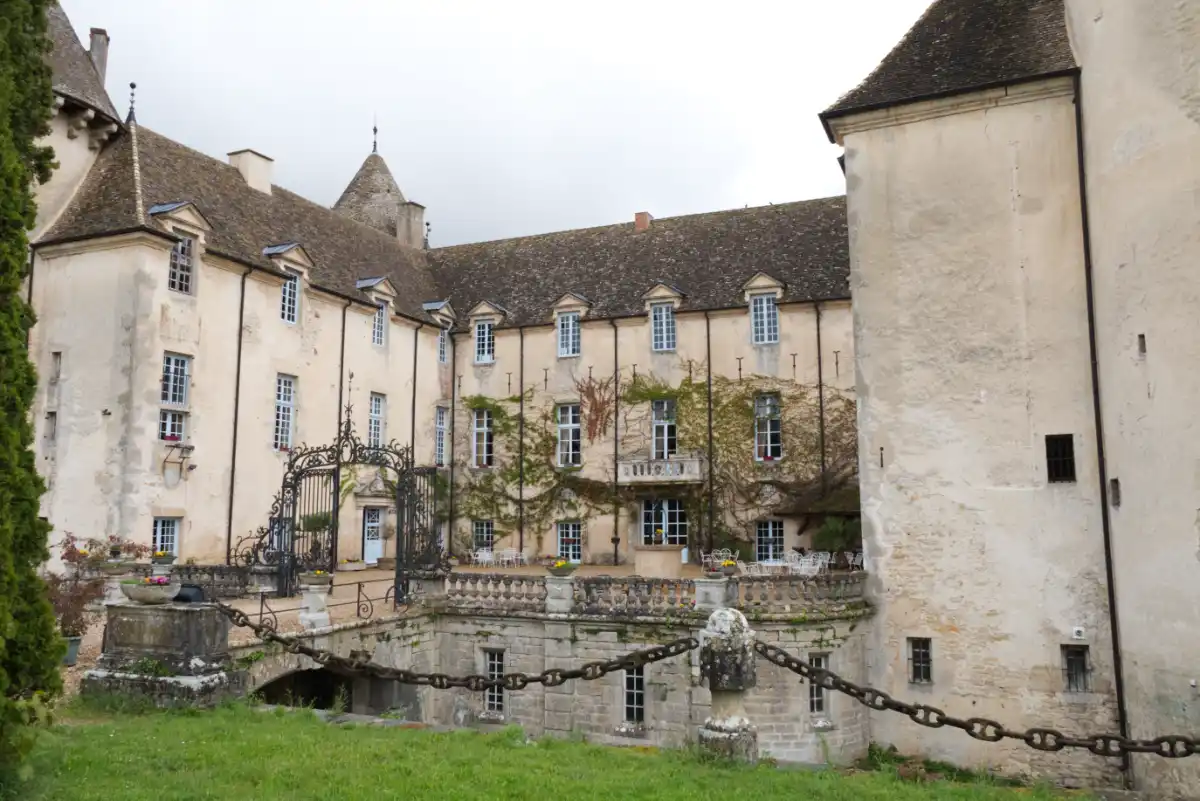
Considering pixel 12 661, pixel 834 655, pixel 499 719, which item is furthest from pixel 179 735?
pixel 834 655

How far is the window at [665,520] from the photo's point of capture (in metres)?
24.2

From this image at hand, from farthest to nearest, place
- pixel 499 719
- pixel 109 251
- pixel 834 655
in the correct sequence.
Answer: pixel 109 251
pixel 499 719
pixel 834 655

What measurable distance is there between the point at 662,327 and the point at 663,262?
7.90 feet

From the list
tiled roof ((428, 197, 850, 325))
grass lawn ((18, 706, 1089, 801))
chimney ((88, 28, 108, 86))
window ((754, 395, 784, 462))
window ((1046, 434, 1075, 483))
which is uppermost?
chimney ((88, 28, 108, 86))

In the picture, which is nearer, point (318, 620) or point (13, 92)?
point (13, 92)

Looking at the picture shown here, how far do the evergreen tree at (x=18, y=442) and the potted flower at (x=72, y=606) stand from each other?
4.66 m

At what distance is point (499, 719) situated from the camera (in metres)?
15.7

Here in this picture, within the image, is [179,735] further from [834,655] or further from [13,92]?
[834,655]

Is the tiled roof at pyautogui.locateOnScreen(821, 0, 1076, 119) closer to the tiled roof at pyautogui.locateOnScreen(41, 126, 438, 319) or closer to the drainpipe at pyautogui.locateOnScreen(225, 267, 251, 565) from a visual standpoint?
the drainpipe at pyautogui.locateOnScreen(225, 267, 251, 565)

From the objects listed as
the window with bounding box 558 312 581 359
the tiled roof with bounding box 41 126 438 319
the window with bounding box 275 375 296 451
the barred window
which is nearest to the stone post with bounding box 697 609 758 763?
the tiled roof with bounding box 41 126 438 319

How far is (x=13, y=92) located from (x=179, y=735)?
483cm

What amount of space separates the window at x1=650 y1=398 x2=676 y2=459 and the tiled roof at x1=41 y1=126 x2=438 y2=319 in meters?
7.86

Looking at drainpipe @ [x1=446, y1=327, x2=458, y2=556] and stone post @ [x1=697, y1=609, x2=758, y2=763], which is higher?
drainpipe @ [x1=446, y1=327, x2=458, y2=556]

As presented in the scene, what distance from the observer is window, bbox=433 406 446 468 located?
26984 millimetres
